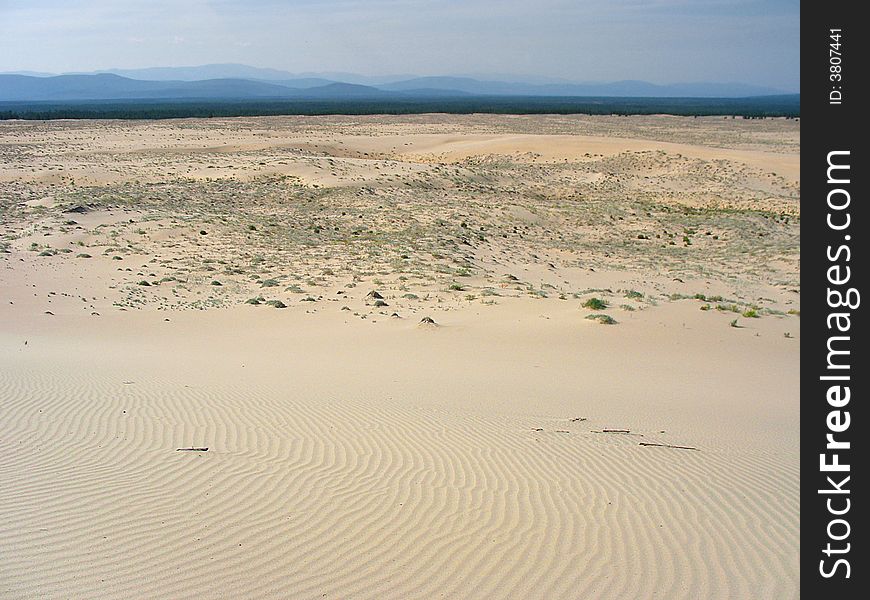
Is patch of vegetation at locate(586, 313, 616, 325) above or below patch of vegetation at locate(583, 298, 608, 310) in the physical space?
below

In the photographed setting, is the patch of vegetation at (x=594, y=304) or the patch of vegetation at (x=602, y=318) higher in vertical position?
the patch of vegetation at (x=594, y=304)

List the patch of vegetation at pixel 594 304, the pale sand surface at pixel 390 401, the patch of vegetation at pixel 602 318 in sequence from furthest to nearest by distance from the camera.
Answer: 1. the patch of vegetation at pixel 594 304
2. the patch of vegetation at pixel 602 318
3. the pale sand surface at pixel 390 401

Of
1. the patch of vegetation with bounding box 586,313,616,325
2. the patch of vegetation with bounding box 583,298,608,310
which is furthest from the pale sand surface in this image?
the patch of vegetation with bounding box 583,298,608,310

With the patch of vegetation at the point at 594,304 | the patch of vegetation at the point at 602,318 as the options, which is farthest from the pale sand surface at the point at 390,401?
the patch of vegetation at the point at 594,304

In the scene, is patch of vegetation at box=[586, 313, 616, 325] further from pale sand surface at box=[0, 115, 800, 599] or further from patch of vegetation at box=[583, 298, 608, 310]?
patch of vegetation at box=[583, 298, 608, 310]

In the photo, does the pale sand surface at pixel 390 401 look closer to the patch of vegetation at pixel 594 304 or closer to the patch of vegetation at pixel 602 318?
the patch of vegetation at pixel 602 318

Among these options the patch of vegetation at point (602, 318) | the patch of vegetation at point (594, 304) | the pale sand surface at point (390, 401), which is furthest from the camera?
the patch of vegetation at point (594, 304)

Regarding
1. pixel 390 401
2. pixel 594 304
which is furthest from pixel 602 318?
pixel 390 401

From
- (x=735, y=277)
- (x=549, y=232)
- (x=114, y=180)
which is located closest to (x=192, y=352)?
(x=735, y=277)

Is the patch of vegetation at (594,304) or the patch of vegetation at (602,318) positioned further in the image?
the patch of vegetation at (594,304)
